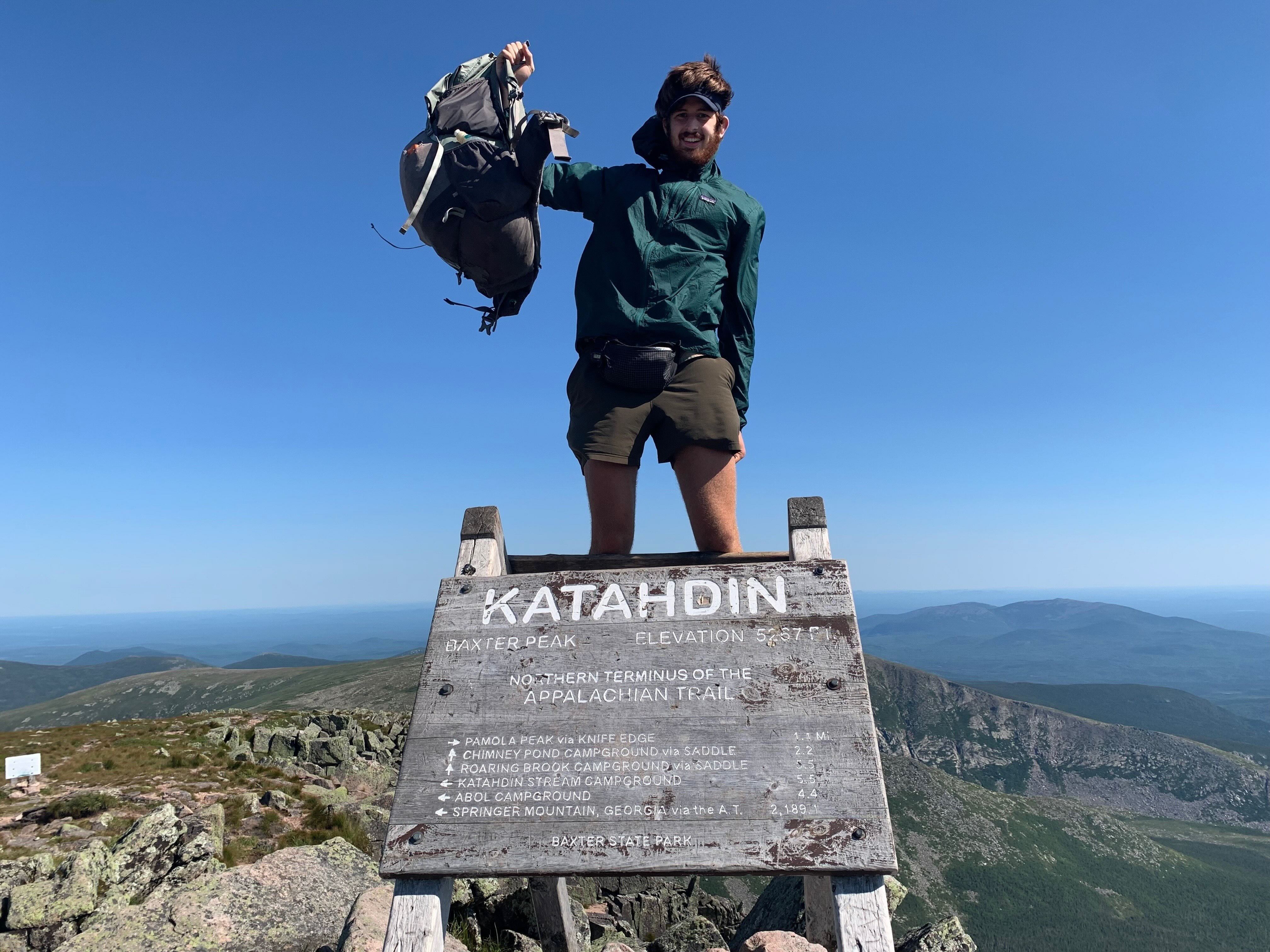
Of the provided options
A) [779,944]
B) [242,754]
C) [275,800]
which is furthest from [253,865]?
[242,754]

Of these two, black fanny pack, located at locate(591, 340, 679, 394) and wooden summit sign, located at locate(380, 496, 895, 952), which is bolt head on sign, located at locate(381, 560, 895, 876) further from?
black fanny pack, located at locate(591, 340, 679, 394)

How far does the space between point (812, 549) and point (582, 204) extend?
3693 mm

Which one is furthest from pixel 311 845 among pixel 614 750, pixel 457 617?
pixel 614 750

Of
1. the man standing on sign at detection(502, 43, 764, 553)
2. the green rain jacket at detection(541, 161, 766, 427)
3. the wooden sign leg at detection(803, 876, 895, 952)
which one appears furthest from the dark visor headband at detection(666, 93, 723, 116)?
the wooden sign leg at detection(803, 876, 895, 952)

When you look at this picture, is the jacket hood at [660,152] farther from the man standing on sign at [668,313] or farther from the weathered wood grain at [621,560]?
the weathered wood grain at [621,560]

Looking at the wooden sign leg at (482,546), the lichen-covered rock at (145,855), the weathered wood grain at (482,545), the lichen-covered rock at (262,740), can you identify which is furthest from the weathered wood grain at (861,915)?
the lichen-covered rock at (262,740)

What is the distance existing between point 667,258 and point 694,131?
1.26 metres

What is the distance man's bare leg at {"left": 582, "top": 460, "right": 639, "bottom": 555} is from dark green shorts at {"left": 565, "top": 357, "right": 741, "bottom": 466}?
10 cm

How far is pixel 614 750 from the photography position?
3262 millimetres

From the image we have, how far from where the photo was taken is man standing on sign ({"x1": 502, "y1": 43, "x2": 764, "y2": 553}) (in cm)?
527

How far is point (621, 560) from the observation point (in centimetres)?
470

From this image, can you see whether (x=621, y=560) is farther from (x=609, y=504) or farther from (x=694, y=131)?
(x=694, y=131)

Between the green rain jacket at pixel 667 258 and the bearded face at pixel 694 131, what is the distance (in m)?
0.13

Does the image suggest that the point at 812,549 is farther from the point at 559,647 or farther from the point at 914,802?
the point at 914,802
